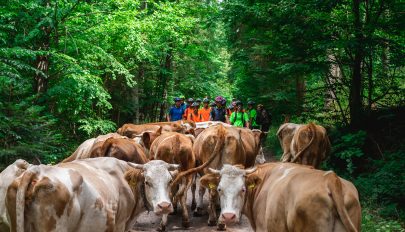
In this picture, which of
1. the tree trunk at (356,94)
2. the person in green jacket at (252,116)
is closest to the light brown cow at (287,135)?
the tree trunk at (356,94)

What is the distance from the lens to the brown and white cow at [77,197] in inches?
177

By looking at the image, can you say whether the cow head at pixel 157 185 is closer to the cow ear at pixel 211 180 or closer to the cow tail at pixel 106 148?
the cow ear at pixel 211 180

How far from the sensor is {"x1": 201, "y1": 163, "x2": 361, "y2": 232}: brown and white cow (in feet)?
14.6

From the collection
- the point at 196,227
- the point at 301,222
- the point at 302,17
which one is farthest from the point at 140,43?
the point at 301,222

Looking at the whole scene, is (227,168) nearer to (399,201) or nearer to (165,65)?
(399,201)

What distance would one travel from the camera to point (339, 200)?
4402 mm

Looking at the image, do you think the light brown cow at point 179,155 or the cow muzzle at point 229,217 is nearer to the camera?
the cow muzzle at point 229,217

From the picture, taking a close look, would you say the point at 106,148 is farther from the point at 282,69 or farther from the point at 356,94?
the point at 356,94

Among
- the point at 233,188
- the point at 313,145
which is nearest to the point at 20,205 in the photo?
the point at 233,188

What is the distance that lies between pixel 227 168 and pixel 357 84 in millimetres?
7612

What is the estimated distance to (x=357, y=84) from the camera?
12.5 meters

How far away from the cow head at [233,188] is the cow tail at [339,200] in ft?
5.28

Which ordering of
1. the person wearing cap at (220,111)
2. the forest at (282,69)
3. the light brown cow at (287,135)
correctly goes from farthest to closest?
the person wearing cap at (220,111) → the light brown cow at (287,135) → the forest at (282,69)

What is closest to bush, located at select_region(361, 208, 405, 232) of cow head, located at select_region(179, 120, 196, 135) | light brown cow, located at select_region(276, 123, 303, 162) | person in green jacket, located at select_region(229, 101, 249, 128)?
light brown cow, located at select_region(276, 123, 303, 162)
